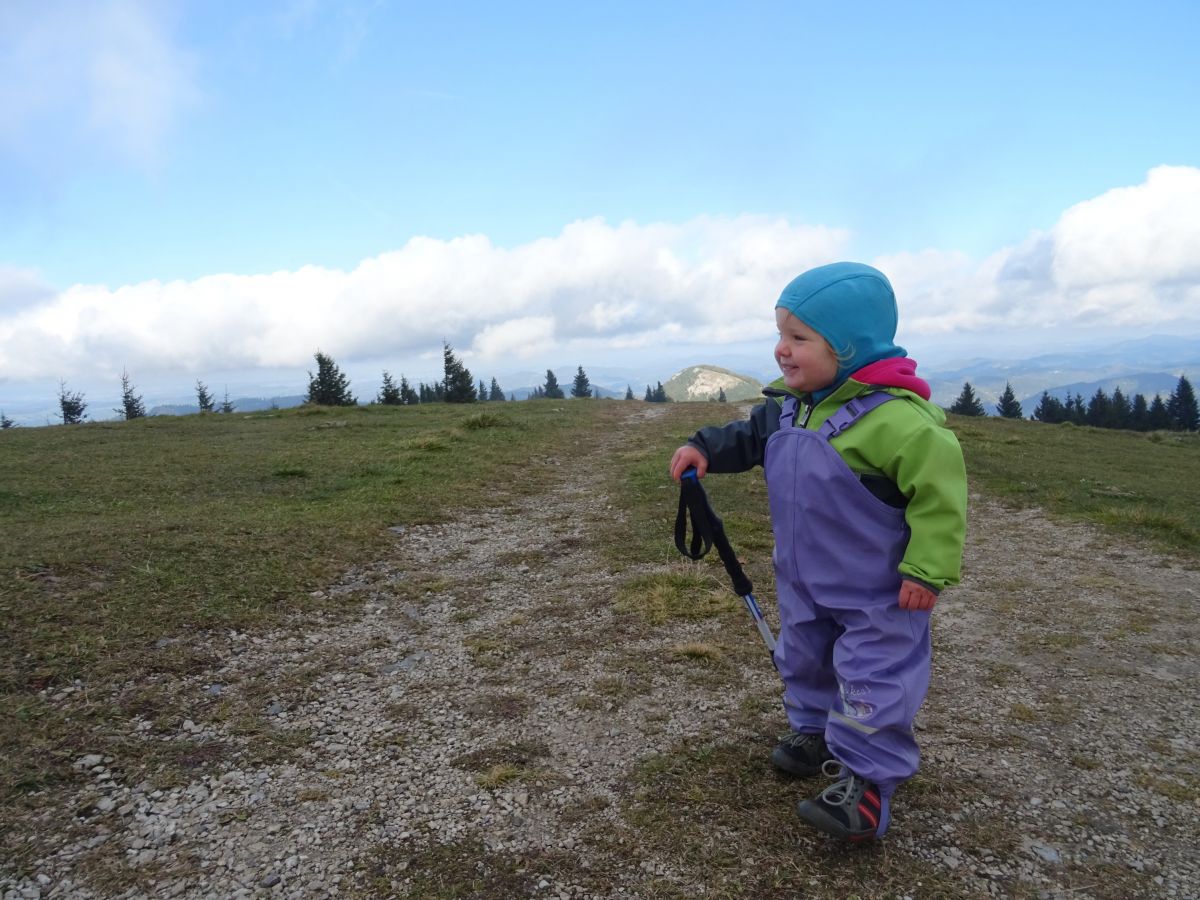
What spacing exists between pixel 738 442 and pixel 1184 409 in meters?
77.5

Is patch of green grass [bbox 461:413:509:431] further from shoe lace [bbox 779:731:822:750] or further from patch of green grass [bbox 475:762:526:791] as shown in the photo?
shoe lace [bbox 779:731:822:750]

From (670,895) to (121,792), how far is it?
3.18 m

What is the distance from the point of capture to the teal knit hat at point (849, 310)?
3.21 m

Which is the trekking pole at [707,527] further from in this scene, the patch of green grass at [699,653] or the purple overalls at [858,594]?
the patch of green grass at [699,653]

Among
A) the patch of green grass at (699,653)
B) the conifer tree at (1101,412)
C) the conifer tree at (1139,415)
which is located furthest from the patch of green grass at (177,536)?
the conifer tree at (1139,415)

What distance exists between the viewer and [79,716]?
450cm

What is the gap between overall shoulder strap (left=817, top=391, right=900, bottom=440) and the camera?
320 cm

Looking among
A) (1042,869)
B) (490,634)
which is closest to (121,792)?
(490,634)

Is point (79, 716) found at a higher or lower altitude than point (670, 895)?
higher

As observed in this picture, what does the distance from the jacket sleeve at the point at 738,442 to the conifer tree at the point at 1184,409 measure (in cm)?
7373

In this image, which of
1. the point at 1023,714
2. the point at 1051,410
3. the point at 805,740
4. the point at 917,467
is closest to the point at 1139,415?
the point at 1051,410

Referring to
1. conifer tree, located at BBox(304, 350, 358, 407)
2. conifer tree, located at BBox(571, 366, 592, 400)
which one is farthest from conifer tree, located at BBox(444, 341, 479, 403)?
conifer tree, located at BBox(571, 366, 592, 400)

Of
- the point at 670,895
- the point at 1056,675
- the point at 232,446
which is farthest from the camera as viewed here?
the point at 232,446

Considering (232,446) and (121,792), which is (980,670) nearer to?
(121,792)
